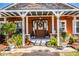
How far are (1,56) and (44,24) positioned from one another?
0.90 metres

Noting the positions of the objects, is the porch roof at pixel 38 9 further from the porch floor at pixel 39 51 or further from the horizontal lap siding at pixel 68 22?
the porch floor at pixel 39 51

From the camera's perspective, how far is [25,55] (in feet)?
148

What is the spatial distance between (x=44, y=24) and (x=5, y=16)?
0.66m

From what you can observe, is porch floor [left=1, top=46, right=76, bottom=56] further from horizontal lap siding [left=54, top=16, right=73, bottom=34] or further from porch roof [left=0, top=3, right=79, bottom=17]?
porch roof [left=0, top=3, right=79, bottom=17]

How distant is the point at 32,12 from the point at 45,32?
15.3 inches

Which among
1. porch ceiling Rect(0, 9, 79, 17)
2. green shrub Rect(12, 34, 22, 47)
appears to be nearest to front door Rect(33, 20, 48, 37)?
porch ceiling Rect(0, 9, 79, 17)

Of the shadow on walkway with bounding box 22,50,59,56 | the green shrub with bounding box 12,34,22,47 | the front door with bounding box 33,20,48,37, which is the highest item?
the front door with bounding box 33,20,48,37

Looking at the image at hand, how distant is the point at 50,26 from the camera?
149 ft

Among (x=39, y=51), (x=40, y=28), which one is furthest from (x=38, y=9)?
(x=39, y=51)

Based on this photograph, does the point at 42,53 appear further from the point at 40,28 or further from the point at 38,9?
the point at 38,9

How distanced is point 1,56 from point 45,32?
82 cm

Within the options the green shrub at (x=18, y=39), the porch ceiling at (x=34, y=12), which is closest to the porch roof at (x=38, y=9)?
the porch ceiling at (x=34, y=12)

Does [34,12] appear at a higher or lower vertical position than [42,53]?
higher

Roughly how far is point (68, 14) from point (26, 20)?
0.68 m
